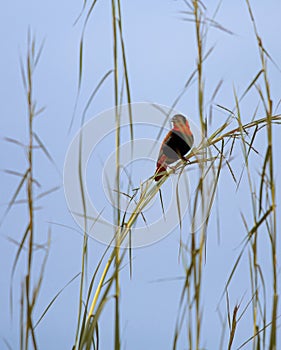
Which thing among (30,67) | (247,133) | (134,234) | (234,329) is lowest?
(234,329)

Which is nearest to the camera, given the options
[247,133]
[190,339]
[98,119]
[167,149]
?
[190,339]

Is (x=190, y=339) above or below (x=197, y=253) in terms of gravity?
below

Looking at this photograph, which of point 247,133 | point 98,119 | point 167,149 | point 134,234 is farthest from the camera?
point 167,149

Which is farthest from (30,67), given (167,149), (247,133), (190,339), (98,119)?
(167,149)

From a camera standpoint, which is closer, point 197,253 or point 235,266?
point 197,253

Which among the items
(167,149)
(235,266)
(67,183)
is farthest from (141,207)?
(167,149)

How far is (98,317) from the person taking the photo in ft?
3.89

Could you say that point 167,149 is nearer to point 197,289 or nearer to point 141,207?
point 141,207

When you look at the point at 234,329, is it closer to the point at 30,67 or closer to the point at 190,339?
the point at 190,339

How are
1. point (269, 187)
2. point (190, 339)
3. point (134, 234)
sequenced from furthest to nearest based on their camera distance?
point (134, 234)
point (269, 187)
point (190, 339)

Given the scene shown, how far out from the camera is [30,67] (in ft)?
3.97

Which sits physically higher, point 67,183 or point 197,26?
point 197,26

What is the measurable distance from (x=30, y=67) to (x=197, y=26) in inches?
12.7

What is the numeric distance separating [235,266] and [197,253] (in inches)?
6.7
